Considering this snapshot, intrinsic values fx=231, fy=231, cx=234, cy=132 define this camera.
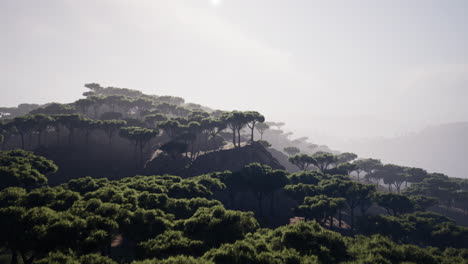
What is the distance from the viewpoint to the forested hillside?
21734 millimetres

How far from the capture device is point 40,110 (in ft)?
335

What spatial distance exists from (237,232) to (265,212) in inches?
1642

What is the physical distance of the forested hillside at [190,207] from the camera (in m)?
21.7

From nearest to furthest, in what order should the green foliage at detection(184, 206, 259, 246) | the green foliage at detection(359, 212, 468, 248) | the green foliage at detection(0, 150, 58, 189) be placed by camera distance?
the green foliage at detection(184, 206, 259, 246), the green foliage at detection(0, 150, 58, 189), the green foliage at detection(359, 212, 468, 248)

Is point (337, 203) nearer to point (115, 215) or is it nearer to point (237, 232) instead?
point (237, 232)

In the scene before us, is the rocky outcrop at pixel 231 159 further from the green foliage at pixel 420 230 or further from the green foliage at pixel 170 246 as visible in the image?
the green foliage at pixel 170 246

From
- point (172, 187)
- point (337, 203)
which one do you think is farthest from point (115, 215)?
point (337, 203)

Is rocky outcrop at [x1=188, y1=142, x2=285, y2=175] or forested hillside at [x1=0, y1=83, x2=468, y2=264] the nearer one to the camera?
forested hillside at [x1=0, y1=83, x2=468, y2=264]

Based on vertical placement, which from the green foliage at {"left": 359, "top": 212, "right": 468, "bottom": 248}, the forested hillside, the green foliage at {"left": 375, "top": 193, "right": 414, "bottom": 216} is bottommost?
the green foliage at {"left": 359, "top": 212, "right": 468, "bottom": 248}

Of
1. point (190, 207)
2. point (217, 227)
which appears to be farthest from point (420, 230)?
point (190, 207)

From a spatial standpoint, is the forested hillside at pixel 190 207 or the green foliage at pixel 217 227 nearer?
the forested hillside at pixel 190 207

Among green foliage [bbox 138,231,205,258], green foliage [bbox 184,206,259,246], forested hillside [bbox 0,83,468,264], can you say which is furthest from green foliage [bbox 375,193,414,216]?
green foliage [bbox 138,231,205,258]

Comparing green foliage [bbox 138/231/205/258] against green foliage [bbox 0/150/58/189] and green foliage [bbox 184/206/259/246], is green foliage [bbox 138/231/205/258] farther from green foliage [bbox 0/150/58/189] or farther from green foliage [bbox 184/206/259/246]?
green foliage [bbox 0/150/58/189]

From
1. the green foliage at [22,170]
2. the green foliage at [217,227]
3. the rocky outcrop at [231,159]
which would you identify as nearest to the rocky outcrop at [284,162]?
the rocky outcrop at [231,159]
